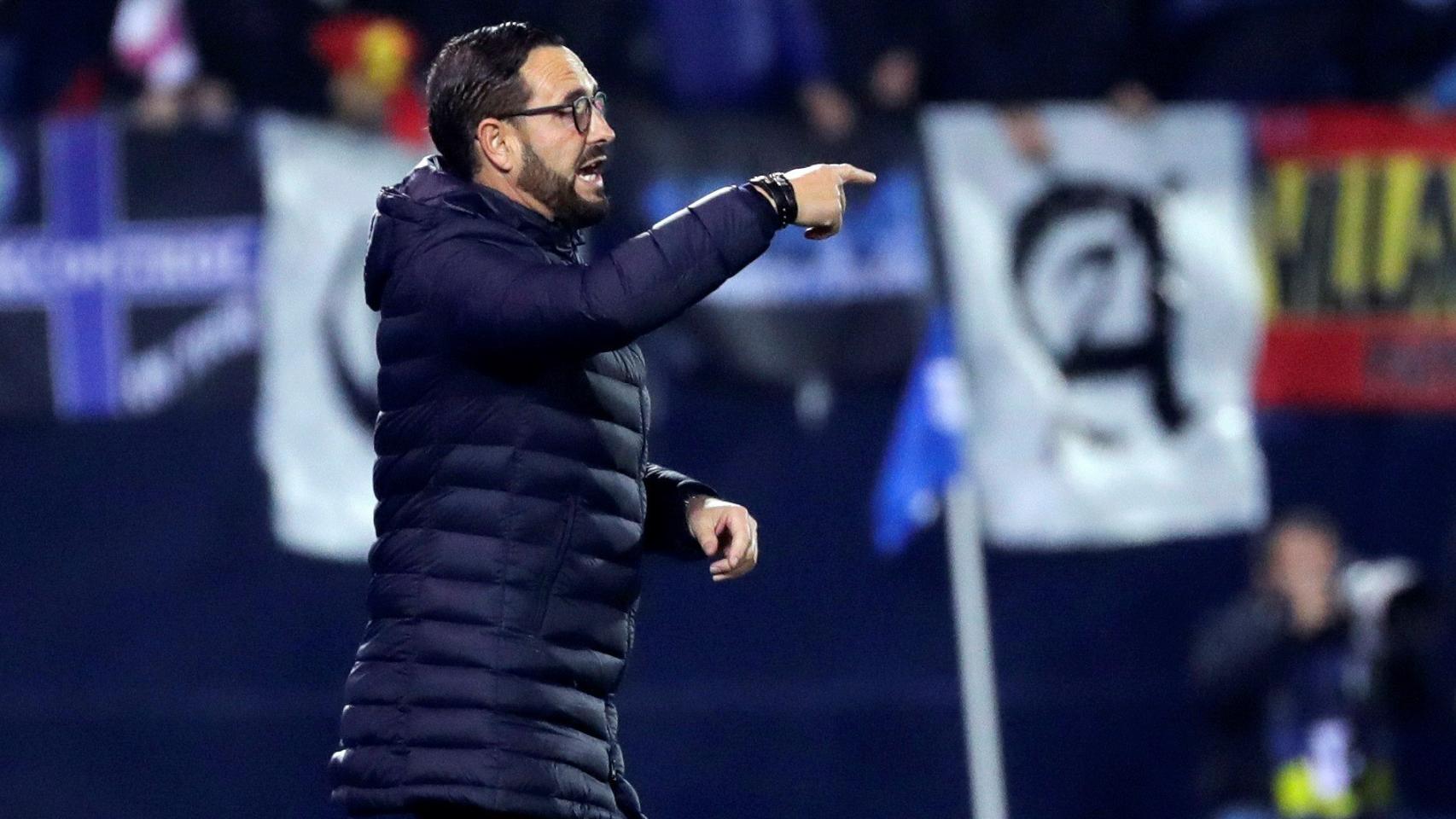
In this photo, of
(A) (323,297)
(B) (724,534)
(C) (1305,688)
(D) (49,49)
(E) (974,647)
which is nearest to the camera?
(B) (724,534)

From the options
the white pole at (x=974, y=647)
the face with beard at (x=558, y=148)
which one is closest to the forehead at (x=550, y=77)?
the face with beard at (x=558, y=148)

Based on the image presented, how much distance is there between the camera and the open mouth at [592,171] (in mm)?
3113

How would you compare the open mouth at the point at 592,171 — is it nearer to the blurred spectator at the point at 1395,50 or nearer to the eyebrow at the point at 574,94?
the eyebrow at the point at 574,94

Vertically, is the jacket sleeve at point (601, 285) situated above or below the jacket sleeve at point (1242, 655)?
above

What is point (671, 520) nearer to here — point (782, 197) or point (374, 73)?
point (782, 197)

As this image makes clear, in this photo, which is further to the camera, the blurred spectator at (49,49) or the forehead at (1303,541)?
the blurred spectator at (49,49)

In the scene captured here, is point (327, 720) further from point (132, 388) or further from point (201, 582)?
point (132, 388)

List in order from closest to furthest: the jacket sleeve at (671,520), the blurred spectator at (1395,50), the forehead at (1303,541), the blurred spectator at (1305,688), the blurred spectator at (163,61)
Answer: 1. the jacket sleeve at (671,520)
2. the blurred spectator at (1305,688)
3. the forehead at (1303,541)
4. the blurred spectator at (163,61)
5. the blurred spectator at (1395,50)

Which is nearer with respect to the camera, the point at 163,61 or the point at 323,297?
the point at 323,297

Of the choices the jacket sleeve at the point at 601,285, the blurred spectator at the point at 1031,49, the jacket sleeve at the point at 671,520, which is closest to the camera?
the jacket sleeve at the point at 601,285

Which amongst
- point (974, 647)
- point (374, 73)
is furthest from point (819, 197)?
point (374, 73)

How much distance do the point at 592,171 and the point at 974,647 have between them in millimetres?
3902

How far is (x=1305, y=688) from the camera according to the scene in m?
6.97

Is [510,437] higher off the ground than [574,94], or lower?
lower
